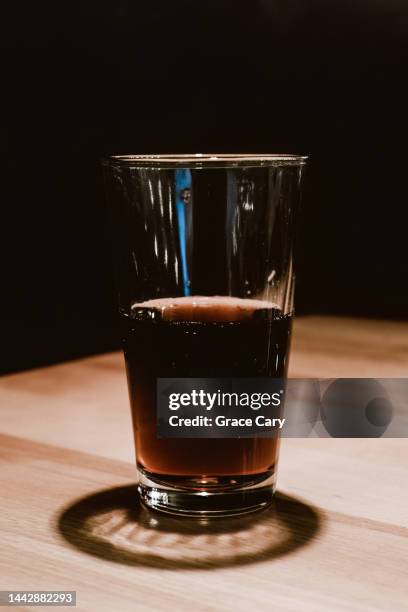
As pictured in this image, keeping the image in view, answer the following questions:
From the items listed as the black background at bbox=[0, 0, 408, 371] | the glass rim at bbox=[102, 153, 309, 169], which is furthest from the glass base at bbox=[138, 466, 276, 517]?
the black background at bbox=[0, 0, 408, 371]

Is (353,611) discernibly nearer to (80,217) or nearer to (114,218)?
(114,218)

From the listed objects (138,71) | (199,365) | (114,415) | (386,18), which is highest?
(386,18)

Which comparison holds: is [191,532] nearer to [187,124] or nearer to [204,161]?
[204,161]

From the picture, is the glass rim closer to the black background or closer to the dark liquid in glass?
the dark liquid in glass

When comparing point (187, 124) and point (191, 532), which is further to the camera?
point (187, 124)

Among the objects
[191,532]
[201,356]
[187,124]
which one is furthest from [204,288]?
[187,124]

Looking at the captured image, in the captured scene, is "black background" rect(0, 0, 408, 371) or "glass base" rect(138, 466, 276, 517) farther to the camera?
"black background" rect(0, 0, 408, 371)

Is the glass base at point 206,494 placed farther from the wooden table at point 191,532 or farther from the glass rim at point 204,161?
the glass rim at point 204,161

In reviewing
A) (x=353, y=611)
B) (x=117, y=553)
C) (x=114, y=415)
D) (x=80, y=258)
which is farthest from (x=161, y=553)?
(x=80, y=258)
